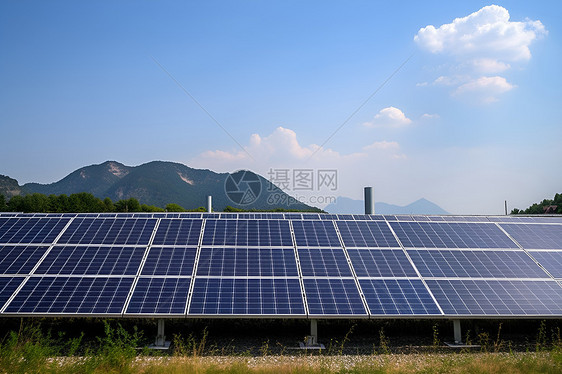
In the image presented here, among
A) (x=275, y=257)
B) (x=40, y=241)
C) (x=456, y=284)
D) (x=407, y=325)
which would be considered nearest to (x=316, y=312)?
(x=275, y=257)

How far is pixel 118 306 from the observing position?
→ 13.6 m

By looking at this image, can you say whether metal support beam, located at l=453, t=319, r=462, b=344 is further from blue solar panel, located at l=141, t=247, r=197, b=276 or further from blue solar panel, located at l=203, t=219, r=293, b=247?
blue solar panel, located at l=141, t=247, r=197, b=276

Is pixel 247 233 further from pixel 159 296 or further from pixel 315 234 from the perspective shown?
pixel 159 296

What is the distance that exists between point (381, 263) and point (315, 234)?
135 inches

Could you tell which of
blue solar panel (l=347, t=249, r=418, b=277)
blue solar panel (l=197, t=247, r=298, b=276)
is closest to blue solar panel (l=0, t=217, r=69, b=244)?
blue solar panel (l=197, t=247, r=298, b=276)

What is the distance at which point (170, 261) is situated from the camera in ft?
52.5

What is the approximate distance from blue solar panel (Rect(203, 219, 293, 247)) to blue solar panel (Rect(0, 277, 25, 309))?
7.26 metres

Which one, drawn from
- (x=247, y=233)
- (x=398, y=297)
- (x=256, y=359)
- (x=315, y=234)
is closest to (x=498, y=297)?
(x=398, y=297)

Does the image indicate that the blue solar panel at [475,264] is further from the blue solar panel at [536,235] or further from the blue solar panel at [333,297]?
the blue solar panel at [333,297]

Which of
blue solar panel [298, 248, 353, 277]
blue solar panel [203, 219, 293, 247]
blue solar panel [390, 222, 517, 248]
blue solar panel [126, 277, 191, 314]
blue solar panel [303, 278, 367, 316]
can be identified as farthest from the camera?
blue solar panel [390, 222, 517, 248]

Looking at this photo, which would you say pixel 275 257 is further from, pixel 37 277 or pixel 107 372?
pixel 37 277

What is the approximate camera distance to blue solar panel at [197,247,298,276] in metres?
15.5

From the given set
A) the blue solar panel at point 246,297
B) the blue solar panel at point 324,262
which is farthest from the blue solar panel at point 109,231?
the blue solar panel at point 324,262

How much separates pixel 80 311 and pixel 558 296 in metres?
18.1
